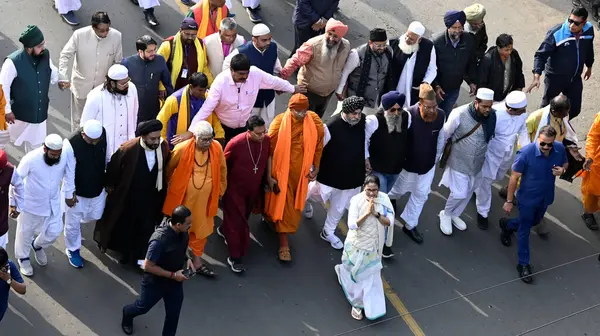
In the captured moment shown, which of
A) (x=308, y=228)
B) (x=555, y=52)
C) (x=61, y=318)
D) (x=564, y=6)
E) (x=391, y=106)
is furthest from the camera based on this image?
(x=564, y=6)

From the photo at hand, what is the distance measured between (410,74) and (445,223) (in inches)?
71.5

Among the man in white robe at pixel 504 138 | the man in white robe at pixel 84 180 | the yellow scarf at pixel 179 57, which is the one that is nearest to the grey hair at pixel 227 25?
the yellow scarf at pixel 179 57

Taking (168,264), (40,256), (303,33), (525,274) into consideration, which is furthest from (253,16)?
(168,264)

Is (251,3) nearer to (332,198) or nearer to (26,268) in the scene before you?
(332,198)

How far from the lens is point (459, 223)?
439 inches

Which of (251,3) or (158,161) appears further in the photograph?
(251,3)

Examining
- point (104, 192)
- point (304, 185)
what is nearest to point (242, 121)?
point (304, 185)

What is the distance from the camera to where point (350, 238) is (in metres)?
9.48

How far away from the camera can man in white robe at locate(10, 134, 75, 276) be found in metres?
8.89

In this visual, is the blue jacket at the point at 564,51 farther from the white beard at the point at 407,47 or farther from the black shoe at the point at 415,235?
the black shoe at the point at 415,235

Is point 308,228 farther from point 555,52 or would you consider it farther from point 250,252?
point 555,52

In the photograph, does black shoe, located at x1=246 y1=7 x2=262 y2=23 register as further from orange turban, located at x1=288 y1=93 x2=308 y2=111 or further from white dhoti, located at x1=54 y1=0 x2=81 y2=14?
orange turban, located at x1=288 y1=93 x2=308 y2=111

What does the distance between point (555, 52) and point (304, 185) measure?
412 cm

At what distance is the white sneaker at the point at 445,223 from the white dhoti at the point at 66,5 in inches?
224
